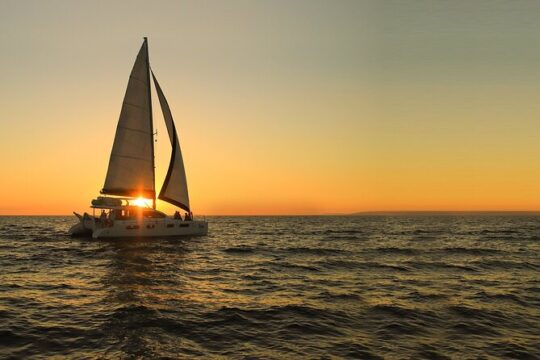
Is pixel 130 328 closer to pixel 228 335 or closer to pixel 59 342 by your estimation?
pixel 59 342

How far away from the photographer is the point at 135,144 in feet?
133

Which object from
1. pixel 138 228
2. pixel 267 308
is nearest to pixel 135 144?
pixel 138 228

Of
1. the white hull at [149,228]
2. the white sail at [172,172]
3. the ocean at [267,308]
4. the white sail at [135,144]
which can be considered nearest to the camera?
the ocean at [267,308]

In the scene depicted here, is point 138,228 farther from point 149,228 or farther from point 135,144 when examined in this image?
point 135,144

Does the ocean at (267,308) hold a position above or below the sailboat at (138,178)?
below

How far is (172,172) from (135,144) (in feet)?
15.4

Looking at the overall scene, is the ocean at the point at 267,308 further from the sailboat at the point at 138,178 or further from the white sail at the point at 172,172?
the white sail at the point at 172,172

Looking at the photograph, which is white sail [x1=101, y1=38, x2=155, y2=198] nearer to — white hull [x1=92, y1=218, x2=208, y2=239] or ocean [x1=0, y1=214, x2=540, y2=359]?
white hull [x1=92, y1=218, x2=208, y2=239]

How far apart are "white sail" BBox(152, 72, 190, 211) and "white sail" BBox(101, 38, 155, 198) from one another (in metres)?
1.26

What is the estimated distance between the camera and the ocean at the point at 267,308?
10.2 meters

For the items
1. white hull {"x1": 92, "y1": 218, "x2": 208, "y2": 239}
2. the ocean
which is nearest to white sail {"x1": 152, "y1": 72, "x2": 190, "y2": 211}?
white hull {"x1": 92, "y1": 218, "x2": 208, "y2": 239}

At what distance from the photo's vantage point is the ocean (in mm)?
10234

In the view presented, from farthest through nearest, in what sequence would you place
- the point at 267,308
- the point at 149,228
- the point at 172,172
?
1. the point at 172,172
2. the point at 149,228
3. the point at 267,308

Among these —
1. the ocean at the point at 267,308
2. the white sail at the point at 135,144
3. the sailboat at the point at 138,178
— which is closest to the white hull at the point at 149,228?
the sailboat at the point at 138,178
